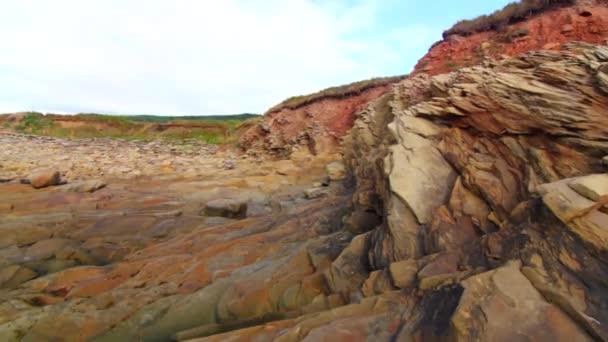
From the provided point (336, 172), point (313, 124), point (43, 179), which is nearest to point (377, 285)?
point (336, 172)

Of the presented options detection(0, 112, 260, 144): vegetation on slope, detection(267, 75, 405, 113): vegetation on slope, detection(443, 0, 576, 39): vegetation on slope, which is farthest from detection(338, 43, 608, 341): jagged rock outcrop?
detection(0, 112, 260, 144): vegetation on slope

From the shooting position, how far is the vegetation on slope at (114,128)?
36.8 meters

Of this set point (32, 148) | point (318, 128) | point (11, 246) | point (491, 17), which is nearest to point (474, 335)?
point (11, 246)

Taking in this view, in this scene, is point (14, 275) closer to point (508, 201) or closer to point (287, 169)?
point (508, 201)

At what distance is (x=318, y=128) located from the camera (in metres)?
21.8

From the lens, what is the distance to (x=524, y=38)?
13359 millimetres

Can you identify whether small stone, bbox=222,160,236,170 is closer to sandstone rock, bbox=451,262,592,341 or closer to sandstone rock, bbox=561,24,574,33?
sandstone rock, bbox=561,24,574,33

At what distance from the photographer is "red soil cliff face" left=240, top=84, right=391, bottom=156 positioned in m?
21.1

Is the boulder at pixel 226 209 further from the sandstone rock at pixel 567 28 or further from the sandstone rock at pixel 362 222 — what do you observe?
the sandstone rock at pixel 567 28

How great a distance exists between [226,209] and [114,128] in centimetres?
3439

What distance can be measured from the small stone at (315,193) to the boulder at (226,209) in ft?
8.84

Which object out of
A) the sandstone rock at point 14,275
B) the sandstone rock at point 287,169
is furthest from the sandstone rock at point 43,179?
the sandstone rock at point 287,169

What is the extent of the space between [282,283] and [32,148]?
29.6m

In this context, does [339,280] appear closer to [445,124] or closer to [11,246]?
[445,124]
